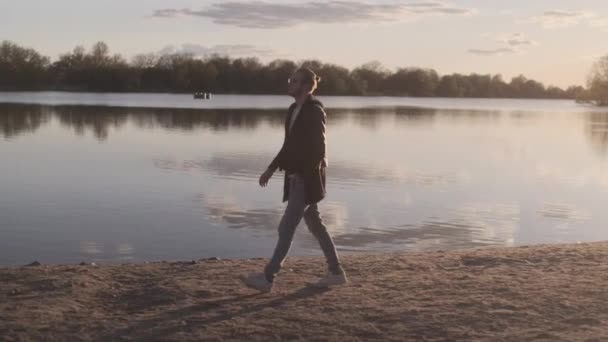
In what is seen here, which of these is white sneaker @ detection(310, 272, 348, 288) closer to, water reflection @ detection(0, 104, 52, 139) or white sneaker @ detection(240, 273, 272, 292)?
white sneaker @ detection(240, 273, 272, 292)

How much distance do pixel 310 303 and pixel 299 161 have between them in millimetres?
1109

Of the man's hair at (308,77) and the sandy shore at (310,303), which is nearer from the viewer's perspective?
the sandy shore at (310,303)

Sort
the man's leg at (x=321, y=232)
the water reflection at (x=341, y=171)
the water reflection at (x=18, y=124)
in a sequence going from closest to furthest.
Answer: the man's leg at (x=321, y=232), the water reflection at (x=341, y=171), the water reflection at (x=18, y=124)

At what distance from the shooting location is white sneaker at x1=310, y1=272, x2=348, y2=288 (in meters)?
6.33

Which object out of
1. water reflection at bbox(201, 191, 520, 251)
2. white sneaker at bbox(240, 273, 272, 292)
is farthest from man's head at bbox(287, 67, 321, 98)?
water reflection at bbox(201, 191, 520, 251)

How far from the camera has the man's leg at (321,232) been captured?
625cm

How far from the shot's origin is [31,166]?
733 inches

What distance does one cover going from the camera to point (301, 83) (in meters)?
6.00

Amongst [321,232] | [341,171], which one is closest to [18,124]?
[341,171]

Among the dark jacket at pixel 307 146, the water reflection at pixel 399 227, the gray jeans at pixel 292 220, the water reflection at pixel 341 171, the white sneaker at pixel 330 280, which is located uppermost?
the dark jacket at pixel 307 146

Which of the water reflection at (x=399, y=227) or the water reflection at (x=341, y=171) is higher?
the water reflection at (x=341, y=171)

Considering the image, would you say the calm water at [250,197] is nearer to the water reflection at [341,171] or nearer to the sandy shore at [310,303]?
the water reflection at [341,171]

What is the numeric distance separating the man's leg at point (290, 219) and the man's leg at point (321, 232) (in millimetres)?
181

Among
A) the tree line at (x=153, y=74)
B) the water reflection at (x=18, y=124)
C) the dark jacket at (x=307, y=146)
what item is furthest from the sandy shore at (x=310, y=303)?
the tree line at (x=153, y=74)
